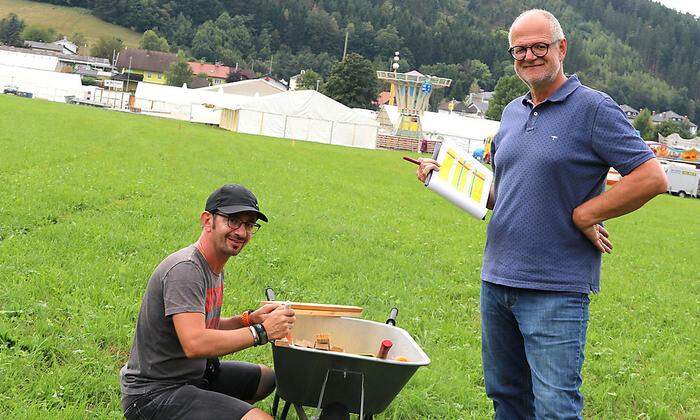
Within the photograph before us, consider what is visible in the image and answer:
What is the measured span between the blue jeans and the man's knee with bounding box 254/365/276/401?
150 cm

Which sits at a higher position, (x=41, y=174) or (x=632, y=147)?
(x=632, y=147)

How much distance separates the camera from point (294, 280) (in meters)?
9.05

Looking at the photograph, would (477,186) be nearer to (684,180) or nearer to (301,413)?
(301,413)

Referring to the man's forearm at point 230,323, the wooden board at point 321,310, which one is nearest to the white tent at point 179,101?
the wooden board at point 321,310

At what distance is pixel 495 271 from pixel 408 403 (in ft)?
6.57

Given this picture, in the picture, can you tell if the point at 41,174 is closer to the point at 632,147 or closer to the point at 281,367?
the point at 281,367

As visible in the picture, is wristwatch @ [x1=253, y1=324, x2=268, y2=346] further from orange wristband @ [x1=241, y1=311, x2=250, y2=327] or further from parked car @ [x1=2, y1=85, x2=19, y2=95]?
parked car @ [x1=2, y1=85, x2=19, y2=95]

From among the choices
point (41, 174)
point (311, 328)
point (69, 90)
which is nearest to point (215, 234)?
point (311, 328)

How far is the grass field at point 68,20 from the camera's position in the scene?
593 feet

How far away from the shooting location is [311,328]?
486 cm

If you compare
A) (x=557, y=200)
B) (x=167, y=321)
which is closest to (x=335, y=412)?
(x=167, y=321)

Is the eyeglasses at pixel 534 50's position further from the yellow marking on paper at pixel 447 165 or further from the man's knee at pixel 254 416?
the man's knee at pixel 254 416

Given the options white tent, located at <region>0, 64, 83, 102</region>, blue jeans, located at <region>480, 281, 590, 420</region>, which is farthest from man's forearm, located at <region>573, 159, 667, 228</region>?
white tent, located at <region>0, 64, 83, 102</region>

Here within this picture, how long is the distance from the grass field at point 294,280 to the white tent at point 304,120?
37938mm
